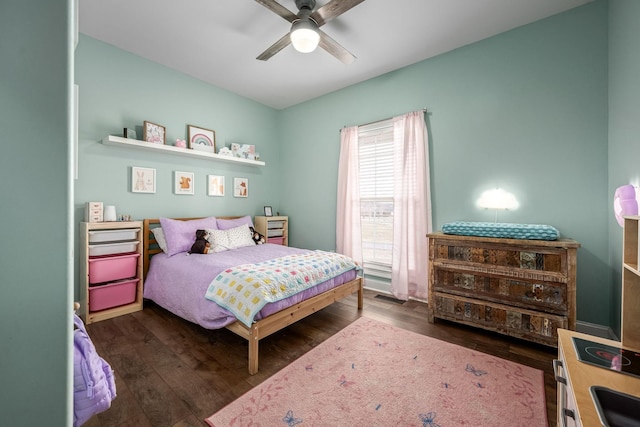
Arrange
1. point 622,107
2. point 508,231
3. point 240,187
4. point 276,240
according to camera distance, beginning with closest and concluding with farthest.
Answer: point 622,107, point 508,231, point 240,187, point 276,240

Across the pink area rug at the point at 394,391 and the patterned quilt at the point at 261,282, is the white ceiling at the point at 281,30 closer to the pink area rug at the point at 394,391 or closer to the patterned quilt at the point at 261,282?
the patterned quilt at the point at 261,282

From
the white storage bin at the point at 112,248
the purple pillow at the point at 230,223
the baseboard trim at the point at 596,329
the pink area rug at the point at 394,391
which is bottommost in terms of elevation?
the pink area rug at the point at 394,391

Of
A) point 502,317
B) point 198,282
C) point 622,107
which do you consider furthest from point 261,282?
point 622,107

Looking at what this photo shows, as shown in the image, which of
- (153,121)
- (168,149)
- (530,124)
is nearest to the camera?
(530,124)

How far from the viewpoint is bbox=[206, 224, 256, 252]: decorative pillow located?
327 centimetres

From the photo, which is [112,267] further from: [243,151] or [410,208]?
[410,208]

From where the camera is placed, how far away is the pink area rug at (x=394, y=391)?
4.90 ft

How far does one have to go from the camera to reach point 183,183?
3.65 metres

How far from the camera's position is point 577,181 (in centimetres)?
243

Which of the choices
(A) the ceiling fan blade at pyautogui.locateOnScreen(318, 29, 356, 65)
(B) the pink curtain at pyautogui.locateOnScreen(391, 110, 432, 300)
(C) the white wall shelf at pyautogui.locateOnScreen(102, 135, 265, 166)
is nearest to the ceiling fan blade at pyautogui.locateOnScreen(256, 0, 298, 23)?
(A) the ceiling fan blade at pyautogui.locateOnScreen(318, 29, 356, 65)

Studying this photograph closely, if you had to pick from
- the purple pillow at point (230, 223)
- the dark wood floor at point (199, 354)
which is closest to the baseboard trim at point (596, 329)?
the dark wood floor at point (199, 354)

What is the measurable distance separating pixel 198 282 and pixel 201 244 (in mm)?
877

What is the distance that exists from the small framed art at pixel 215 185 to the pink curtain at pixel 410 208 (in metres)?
2.60

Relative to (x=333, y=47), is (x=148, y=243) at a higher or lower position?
lower
